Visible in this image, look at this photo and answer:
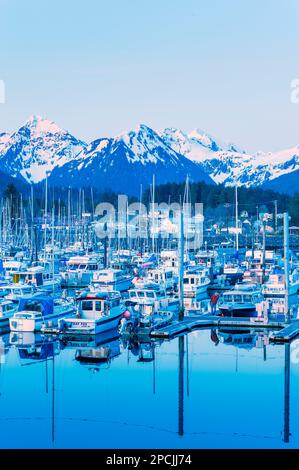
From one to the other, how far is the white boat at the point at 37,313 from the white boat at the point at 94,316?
1.07 meters

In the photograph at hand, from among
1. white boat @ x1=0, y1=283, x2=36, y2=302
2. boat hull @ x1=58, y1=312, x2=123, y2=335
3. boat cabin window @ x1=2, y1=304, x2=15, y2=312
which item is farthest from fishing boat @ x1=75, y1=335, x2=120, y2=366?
white boat @ x1=0, y1=283, x2=36, y2=302

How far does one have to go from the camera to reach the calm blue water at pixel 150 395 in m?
18.8

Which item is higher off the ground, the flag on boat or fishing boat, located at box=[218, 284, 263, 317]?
the flag on boat

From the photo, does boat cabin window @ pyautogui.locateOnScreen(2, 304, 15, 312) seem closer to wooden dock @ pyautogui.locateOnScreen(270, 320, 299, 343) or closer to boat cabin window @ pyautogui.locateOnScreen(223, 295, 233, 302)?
boat cabin window @ pyautogui.locateOnScreen(223, 295, 233, 302)

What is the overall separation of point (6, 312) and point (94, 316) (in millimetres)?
3720

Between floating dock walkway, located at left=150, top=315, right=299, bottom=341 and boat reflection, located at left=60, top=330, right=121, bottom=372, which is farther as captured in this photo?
floating dock walkway, located at left=150, top=315, right=299, bottom=341

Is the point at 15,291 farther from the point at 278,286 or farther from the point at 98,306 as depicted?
the point at 278,286

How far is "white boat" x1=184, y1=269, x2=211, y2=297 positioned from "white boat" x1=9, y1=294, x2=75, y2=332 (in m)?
9.53

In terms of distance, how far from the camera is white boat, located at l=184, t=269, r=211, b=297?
140 feet

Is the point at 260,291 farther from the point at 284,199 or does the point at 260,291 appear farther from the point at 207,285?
the point at 284,199

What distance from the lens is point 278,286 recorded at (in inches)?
1645

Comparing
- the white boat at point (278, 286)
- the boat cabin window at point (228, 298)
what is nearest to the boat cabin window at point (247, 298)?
the boat cabin window at point (228, 298)

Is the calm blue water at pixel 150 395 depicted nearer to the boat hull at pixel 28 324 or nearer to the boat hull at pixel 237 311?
the boat hull at pixel 28 324

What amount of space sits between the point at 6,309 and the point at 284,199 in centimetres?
8547
